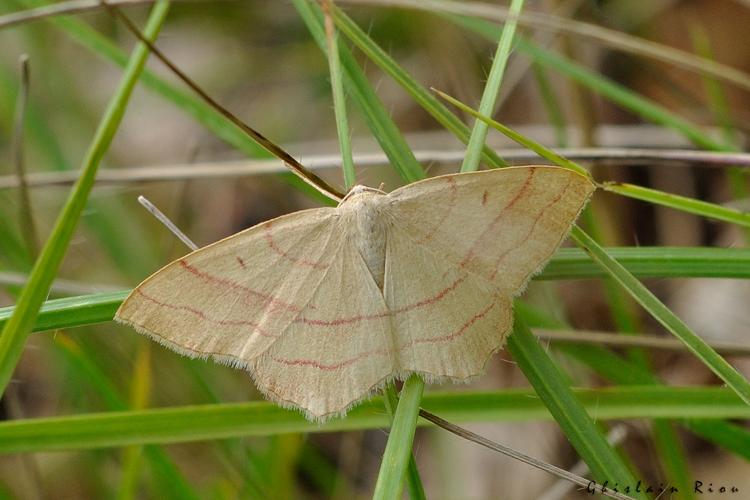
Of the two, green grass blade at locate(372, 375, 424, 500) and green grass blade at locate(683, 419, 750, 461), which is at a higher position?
green grass blade at locate(683, 419, 750, 461)

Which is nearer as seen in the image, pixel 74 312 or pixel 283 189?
pixel 74 312

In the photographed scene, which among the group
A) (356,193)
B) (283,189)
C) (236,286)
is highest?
(283,189)

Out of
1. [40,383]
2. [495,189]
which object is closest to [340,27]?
[495,189]

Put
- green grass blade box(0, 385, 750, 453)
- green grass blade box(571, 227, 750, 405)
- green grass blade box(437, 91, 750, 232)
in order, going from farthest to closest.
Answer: green grass blade box(0, 385, 750, 453)
green grass blade box(437, 91, 750, 232)
green grass blade box(571, 227, 750, 405)

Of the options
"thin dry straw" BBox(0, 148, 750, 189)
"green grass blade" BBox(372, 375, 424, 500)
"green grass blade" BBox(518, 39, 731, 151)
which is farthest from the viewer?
"green grass blade" BBox(518, 39, 731, 151)

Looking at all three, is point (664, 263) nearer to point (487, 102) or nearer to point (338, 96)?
point (487, 102)

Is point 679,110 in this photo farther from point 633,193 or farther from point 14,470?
point 14,470

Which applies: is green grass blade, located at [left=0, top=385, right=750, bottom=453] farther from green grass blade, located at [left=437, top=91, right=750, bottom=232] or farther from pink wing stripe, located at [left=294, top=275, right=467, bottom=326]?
green grass blade, located at [left=437, top=91, right=750, bottom=232]

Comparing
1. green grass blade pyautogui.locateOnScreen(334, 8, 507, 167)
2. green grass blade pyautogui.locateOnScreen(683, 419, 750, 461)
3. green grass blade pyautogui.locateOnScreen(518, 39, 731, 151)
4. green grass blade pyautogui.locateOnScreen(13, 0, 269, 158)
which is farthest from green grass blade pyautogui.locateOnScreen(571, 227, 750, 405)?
green grass blade pyautogui.locateOnScreen(13, 0, 269, 158)

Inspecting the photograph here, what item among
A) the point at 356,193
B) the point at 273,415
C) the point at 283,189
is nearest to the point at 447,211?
the point at 356,193
